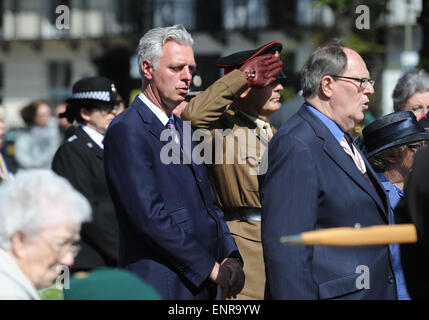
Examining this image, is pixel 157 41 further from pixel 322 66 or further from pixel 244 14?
pixel 244 14

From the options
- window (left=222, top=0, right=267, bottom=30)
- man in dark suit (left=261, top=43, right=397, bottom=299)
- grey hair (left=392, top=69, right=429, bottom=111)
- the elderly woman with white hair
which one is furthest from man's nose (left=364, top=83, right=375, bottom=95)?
window (left=222, top=0, right=267, bottom=30)

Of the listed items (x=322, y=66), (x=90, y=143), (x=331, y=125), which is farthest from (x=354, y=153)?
(x=90, y=143)

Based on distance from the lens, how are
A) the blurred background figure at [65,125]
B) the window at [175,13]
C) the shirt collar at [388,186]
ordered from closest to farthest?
the shirt collar at [388,186] < the blurred background figure at [65,125] < the window at [175,13]

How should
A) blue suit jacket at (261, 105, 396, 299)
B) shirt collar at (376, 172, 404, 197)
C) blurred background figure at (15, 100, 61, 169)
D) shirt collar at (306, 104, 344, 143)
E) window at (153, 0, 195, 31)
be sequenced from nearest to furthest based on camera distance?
blue suit jacket at (261, 105, 396, 299)
shirt collar at (306, 104, 344, 143)
shirt collar at (376, 172, 404, 197)
blurred background figure at (15, 100, 61, 169)
window at (153, 0, 195, 31)

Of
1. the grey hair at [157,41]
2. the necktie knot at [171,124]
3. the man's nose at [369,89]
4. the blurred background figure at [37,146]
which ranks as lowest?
the blurred background figure at [37,146]

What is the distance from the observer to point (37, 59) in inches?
1299

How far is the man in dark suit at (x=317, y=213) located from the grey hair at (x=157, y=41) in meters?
0.79

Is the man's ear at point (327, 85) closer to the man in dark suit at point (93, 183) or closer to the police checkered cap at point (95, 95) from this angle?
the man in dark suit at point (93, 183)

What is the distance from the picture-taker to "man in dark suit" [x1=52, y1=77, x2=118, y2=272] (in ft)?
17.0

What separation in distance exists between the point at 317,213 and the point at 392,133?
3.68ft

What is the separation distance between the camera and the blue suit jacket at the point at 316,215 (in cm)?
321

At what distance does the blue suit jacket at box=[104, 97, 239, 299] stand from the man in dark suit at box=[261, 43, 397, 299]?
0.40 m

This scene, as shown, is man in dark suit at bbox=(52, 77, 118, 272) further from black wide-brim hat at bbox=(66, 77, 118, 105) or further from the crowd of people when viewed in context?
the crowd of people

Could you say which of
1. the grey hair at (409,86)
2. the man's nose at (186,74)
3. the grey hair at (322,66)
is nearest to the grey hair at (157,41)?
the man's nose at (186,74)
